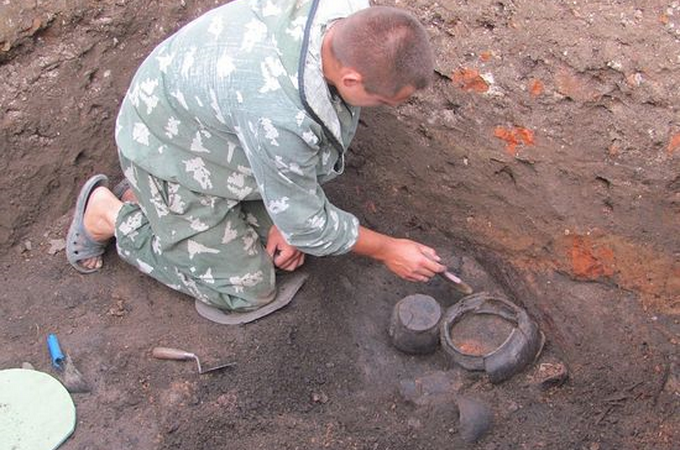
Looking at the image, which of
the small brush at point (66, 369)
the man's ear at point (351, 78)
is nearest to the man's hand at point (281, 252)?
the small brush at point (66, 369)

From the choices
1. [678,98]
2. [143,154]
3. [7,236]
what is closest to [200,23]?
[143,154]

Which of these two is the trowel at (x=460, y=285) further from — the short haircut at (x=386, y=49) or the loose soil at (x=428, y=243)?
the short haircut at (x=386, y=49)

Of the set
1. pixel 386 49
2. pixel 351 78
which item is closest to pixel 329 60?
pixel 351 78

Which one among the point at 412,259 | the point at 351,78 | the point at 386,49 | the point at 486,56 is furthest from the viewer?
the point at 486,56

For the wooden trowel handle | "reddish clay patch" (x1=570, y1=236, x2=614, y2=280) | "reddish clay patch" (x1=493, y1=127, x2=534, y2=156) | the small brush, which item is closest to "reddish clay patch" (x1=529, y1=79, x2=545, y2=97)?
"reddish clay patch" (x1=493, y1=127, x2=534, y2=156)

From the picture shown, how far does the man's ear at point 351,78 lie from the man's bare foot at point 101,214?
1.11m

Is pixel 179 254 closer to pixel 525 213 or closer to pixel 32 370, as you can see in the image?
pixel 32 370

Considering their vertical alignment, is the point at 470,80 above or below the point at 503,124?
above

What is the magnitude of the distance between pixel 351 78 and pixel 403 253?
2.27ft

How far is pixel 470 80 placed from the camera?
2785mm

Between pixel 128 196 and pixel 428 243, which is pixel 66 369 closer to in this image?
pixel 128 196

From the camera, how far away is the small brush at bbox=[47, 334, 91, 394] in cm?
266

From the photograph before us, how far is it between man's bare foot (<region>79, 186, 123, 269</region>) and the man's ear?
1.11m

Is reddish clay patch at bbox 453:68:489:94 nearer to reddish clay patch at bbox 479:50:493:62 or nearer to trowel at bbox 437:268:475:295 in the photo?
reddish clay patch at bbox 479:50:493:62
